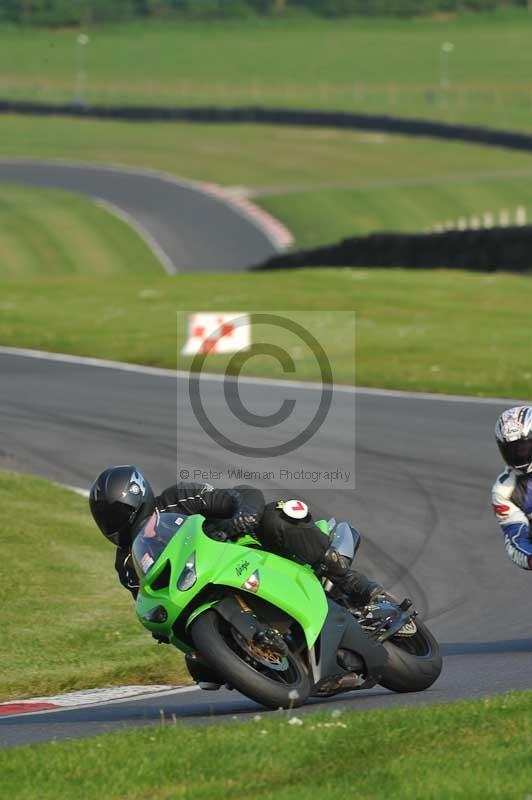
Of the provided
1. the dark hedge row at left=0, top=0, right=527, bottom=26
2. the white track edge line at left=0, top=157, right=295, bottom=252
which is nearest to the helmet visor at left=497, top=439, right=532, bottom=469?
the white track edge line at left=0, top=157, right=295, bottom=252

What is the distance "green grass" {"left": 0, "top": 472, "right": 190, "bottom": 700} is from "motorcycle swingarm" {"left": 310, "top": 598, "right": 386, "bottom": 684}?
2.62 metres

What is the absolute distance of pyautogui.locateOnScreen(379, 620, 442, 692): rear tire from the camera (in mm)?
8516

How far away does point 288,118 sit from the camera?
3049 inches

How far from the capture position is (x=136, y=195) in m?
58.8

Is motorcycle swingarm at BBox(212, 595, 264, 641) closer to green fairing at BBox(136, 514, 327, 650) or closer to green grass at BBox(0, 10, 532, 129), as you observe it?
green fairing at BBox(136, 514, 327, 650)

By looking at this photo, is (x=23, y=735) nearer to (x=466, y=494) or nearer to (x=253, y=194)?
(x=466, y=494)

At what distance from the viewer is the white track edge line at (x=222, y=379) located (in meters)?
21.2

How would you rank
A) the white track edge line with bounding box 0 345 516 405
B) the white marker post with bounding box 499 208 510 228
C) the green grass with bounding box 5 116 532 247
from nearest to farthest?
the white track edge line with bounding box 0 345 516 405
the white marker post with bounding box 499 208 510 228
the green grass with bounding box 5 116 532 247

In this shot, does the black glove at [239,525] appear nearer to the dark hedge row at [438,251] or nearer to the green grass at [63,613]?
the green grass at [63,613]

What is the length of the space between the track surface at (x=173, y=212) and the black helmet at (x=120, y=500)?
38.3 m

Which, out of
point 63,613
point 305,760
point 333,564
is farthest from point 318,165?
point 305,760

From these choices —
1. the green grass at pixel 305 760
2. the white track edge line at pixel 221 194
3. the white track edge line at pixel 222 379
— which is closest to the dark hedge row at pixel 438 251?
the white track edge line at pixel 222 379

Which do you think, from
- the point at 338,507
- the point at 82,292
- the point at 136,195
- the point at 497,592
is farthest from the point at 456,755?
the point at 136,195

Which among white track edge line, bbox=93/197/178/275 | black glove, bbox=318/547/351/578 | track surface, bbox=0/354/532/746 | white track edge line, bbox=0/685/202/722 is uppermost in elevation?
black glove, bbox=318/547/351/578
